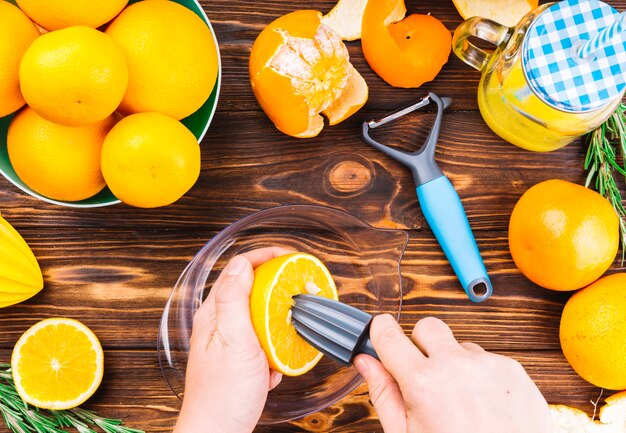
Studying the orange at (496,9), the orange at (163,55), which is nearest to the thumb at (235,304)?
the orange at (163,55)

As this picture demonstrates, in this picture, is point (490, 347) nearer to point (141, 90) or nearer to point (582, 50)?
point (582, 50)

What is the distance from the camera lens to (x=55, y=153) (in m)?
0.77

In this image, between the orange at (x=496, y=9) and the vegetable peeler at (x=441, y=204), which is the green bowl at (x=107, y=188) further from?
the orange at (x=496, y=9)

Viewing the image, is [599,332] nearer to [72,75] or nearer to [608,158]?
[608,158]

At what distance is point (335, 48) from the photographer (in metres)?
0.90

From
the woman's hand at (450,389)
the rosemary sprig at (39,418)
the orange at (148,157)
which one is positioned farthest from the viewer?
the rosemary sprig at (39,418)

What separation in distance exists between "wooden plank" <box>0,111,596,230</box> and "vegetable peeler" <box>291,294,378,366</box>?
0.80 feet

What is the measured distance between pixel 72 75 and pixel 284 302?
1.30 feet

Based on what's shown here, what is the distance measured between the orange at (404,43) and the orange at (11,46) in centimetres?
50

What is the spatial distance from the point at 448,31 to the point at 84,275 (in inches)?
29.0

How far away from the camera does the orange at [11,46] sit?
2.36ft

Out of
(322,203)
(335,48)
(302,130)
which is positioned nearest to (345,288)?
(322,203)

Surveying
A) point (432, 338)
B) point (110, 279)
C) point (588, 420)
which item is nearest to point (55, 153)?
point (110, 279)

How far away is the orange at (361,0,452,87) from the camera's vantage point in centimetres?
95
